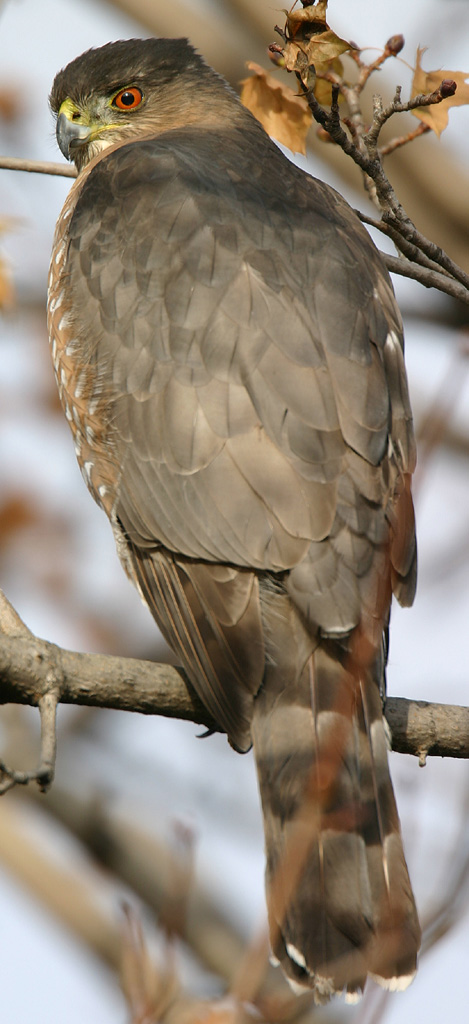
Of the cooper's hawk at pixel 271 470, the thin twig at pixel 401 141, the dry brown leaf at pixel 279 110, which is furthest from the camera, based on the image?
the dry brown leaf at pixel 279 110

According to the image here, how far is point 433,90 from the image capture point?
13.2 ft

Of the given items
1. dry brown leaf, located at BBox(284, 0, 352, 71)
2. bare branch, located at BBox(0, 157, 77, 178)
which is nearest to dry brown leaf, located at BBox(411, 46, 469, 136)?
dry brown leaf, located at BBox(284, 0, 352, 71)

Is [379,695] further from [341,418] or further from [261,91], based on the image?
[261,91]

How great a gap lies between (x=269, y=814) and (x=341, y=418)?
1280 mm

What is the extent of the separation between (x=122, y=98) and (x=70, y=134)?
0.34m

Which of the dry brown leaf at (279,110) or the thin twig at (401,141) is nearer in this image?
the thin twig at (401,141)

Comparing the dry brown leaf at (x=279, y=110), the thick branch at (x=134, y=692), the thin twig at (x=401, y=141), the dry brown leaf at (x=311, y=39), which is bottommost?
the thick branch at (x=134, y=692)

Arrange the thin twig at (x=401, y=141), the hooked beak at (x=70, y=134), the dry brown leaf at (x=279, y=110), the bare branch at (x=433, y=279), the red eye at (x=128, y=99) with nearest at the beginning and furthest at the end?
the bare branch at (x=433, y=279)
the thin twig at (x=401, y=141)
the dry brown leaf at (x=279, y=110)
the hooked beak at (x=70, y=134)
the red eye at (x=128, y=99)

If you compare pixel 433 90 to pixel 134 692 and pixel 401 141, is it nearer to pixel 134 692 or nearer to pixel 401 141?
pixel 401 141

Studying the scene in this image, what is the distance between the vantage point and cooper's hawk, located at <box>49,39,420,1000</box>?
144 inches

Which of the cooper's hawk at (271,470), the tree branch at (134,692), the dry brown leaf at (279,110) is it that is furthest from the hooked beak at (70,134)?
the tree branch at (134,692)

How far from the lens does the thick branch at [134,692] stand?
3723mm

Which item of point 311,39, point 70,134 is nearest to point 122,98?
point 70,134

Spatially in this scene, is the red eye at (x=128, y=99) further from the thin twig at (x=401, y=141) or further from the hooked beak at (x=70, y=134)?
the thin twig at (x=401, y=141)
